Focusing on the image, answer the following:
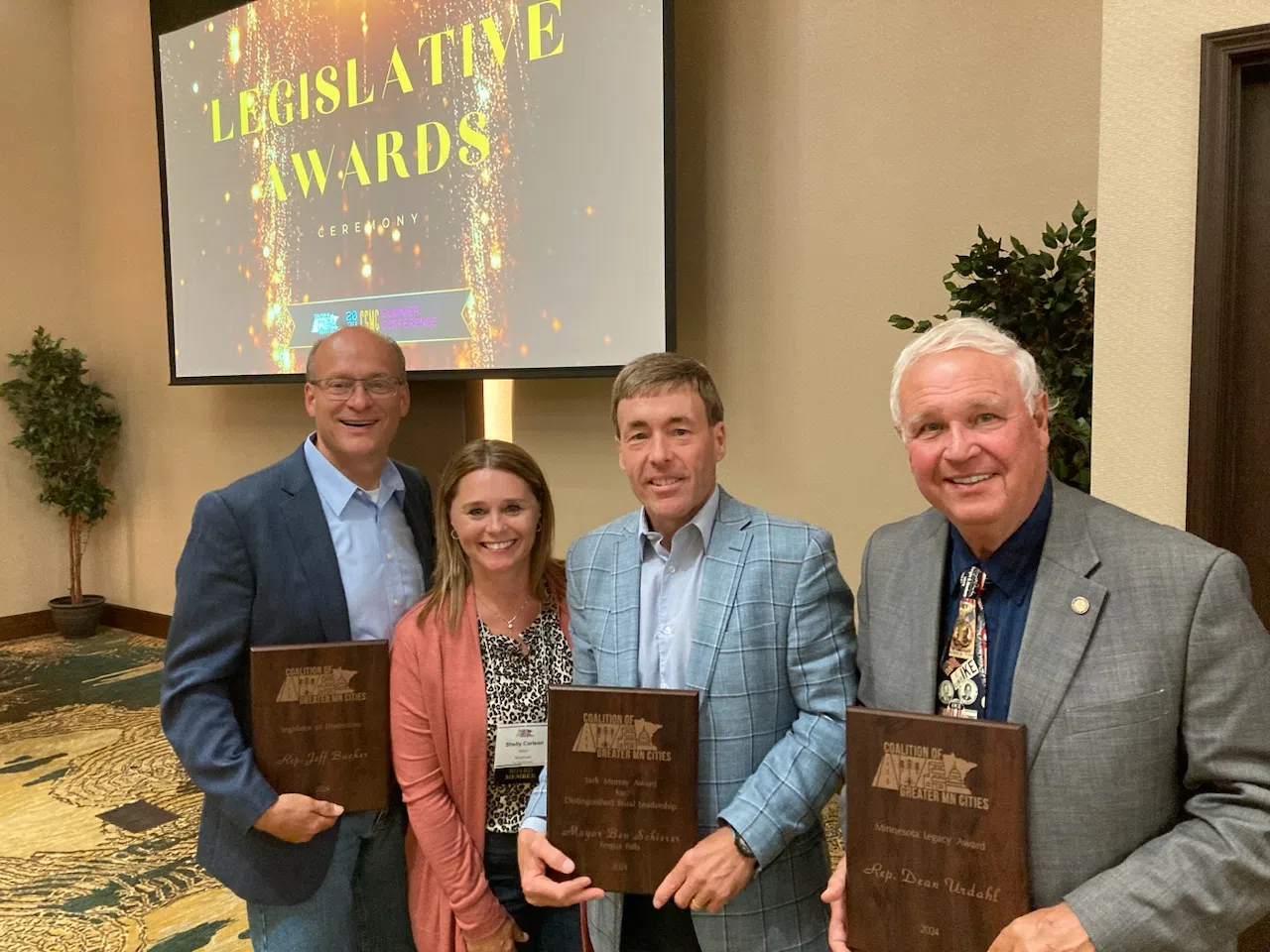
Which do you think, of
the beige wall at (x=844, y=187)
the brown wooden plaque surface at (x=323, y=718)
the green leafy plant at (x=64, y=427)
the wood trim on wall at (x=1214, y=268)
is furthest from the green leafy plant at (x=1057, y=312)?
the green leafy plant at (x=64, y=427)

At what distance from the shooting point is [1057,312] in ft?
8.31

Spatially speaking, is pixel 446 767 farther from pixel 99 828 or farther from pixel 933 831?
pixel 99 828

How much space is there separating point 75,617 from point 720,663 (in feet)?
20.6

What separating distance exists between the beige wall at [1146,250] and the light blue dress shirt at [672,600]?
1144 mm

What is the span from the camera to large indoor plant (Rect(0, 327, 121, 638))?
20.2 ft

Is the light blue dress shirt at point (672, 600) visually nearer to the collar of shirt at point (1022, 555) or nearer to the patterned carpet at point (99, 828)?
the collar of shirt at point (1022, 555)

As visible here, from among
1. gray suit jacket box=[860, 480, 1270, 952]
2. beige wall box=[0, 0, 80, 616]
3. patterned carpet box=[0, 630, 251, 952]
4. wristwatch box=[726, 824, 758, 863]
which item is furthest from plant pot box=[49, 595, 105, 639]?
gray suit jacket box=[860, 480, 1270, 952]

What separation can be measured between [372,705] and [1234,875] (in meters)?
1.25

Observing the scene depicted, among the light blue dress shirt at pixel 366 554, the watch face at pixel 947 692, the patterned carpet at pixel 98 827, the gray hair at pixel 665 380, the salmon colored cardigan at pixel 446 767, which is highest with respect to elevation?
the gray hair at pixel 665 380

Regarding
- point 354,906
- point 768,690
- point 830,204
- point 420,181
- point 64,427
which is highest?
point 420,181

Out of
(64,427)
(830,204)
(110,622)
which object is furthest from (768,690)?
(110,622)

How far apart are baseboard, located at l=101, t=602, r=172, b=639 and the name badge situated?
530 centimetres

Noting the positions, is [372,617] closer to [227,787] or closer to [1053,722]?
[227,787]

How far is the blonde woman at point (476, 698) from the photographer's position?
66.9 inches
